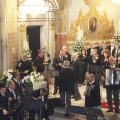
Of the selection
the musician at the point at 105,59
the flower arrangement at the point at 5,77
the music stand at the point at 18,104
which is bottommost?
the music stand at the point at 18,104

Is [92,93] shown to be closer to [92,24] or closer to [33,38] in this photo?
[33,38]

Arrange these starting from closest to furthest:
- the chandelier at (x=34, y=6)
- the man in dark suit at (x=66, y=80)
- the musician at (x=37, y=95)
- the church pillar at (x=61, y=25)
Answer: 1. the musician at (x=37, y=95)
2. the man in dark suit at (x=66, y=80)
3. the chandelier at (x=34, y=6)
4. the church pillar at (x=61, y=25)

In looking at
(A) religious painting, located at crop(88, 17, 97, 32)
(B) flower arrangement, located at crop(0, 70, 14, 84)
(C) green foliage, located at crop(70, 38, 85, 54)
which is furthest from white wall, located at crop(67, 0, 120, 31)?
(B) flower arrangement, located at crop(0, 70, 14, 84)

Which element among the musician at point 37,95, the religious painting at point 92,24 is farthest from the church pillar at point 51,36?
the musician at point 37,95

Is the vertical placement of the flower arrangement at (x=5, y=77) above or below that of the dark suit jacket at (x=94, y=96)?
above

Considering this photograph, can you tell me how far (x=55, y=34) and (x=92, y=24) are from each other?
7.41ft

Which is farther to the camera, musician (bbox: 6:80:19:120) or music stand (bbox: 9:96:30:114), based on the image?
musician (bbox: 6:80:19:120)

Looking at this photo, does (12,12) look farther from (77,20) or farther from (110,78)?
(77,20)

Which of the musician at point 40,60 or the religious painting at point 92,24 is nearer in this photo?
the musician at point 40,60

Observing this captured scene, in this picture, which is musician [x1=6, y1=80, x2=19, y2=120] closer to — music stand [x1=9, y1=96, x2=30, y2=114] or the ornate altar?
music stand [x1=9, y1=96, x2=30, y2=114]

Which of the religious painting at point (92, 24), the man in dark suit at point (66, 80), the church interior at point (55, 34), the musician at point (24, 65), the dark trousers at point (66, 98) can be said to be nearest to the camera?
the man in dark suit at point (66, 80)

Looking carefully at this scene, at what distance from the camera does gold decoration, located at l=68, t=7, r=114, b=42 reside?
62.8ft

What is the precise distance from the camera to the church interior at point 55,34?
1317cm

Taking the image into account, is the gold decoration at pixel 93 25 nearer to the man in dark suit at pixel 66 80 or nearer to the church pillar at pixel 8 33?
the church pillar at pixel 8 33
